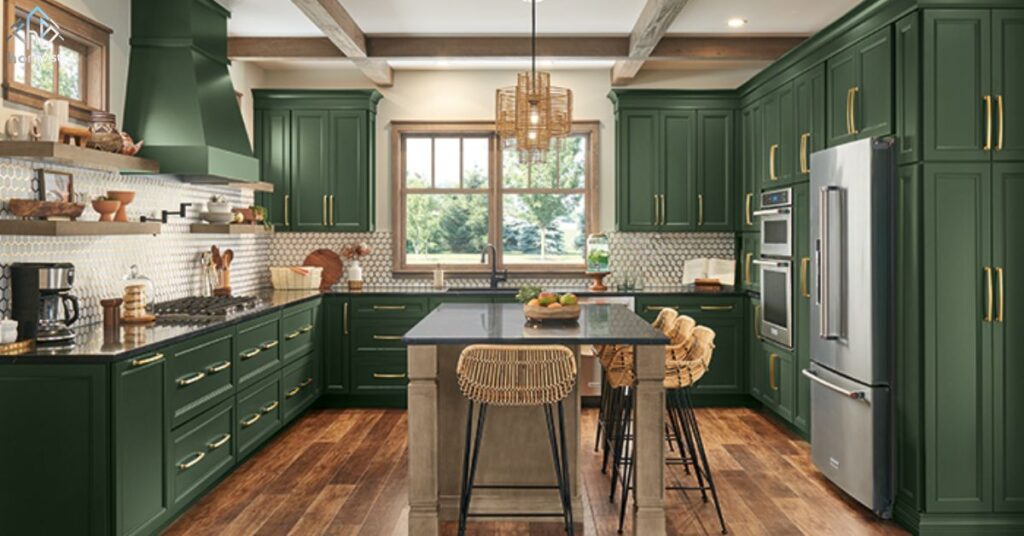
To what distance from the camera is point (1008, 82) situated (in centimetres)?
374

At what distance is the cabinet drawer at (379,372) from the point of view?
668 centimetres

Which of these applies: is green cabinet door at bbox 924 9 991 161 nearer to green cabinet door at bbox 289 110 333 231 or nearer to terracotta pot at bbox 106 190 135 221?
terracotta pot at bbox 106 190 135 221

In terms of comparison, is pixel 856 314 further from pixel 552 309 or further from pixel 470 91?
pixel 470 91

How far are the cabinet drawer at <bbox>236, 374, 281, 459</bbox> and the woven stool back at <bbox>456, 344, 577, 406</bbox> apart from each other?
193 cm

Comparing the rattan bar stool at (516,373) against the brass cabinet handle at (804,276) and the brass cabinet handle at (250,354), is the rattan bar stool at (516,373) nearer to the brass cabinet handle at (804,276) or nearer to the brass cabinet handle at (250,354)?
the brass cabinet handle at (250,354)

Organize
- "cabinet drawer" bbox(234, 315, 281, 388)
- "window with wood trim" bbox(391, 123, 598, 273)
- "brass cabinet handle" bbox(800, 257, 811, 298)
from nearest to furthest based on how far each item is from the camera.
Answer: "cabinet drawer" bbox(234, 315, 281, 388)
"brass cabinet handle" bbox(800, 257, 811, 298)
"window with wood trim" bbox(391, 123, 598, 273)

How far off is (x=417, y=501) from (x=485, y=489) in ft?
1.47

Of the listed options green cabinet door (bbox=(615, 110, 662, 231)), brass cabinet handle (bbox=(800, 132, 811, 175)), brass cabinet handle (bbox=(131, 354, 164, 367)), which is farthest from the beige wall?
brass cabinet handle (bbox=(131, 354, 164, 367))

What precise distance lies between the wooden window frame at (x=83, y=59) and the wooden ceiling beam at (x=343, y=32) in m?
1.15

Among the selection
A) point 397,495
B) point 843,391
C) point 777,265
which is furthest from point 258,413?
point 777,265

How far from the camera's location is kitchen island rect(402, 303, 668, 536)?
12.1 ft

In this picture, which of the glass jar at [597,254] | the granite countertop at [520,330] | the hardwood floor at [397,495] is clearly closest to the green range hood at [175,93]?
the granite countertop at [520,330]

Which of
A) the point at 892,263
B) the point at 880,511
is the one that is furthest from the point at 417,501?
the point at 892,263

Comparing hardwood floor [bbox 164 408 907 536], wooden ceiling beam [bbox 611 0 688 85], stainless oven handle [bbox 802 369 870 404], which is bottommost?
hardwood floor [bbox 164 408 907 536]
